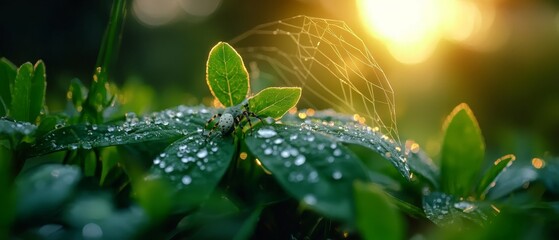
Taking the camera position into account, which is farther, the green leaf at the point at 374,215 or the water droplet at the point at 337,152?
the water droplet at the point at 337,152

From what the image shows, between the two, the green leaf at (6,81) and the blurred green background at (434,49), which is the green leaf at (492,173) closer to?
the green leaf at (6,81)

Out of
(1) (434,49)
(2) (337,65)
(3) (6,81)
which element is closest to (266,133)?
(2) (337,65)

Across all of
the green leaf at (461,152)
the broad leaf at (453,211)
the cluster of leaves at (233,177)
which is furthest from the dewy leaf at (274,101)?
the green leaf at (461,152)

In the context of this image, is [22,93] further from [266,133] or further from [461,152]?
[461,152]

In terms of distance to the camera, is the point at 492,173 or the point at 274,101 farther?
the point at 492,173

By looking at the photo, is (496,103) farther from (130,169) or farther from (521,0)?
(130,169)

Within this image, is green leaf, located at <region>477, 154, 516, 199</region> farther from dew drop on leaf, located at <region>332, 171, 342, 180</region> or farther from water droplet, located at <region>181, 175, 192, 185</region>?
water droplet, located at <region>181, 175, 192, 185</region>

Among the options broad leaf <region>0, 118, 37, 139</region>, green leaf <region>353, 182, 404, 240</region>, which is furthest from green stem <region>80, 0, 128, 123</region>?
green leaf <region>353, 182, 404, 240</region>
